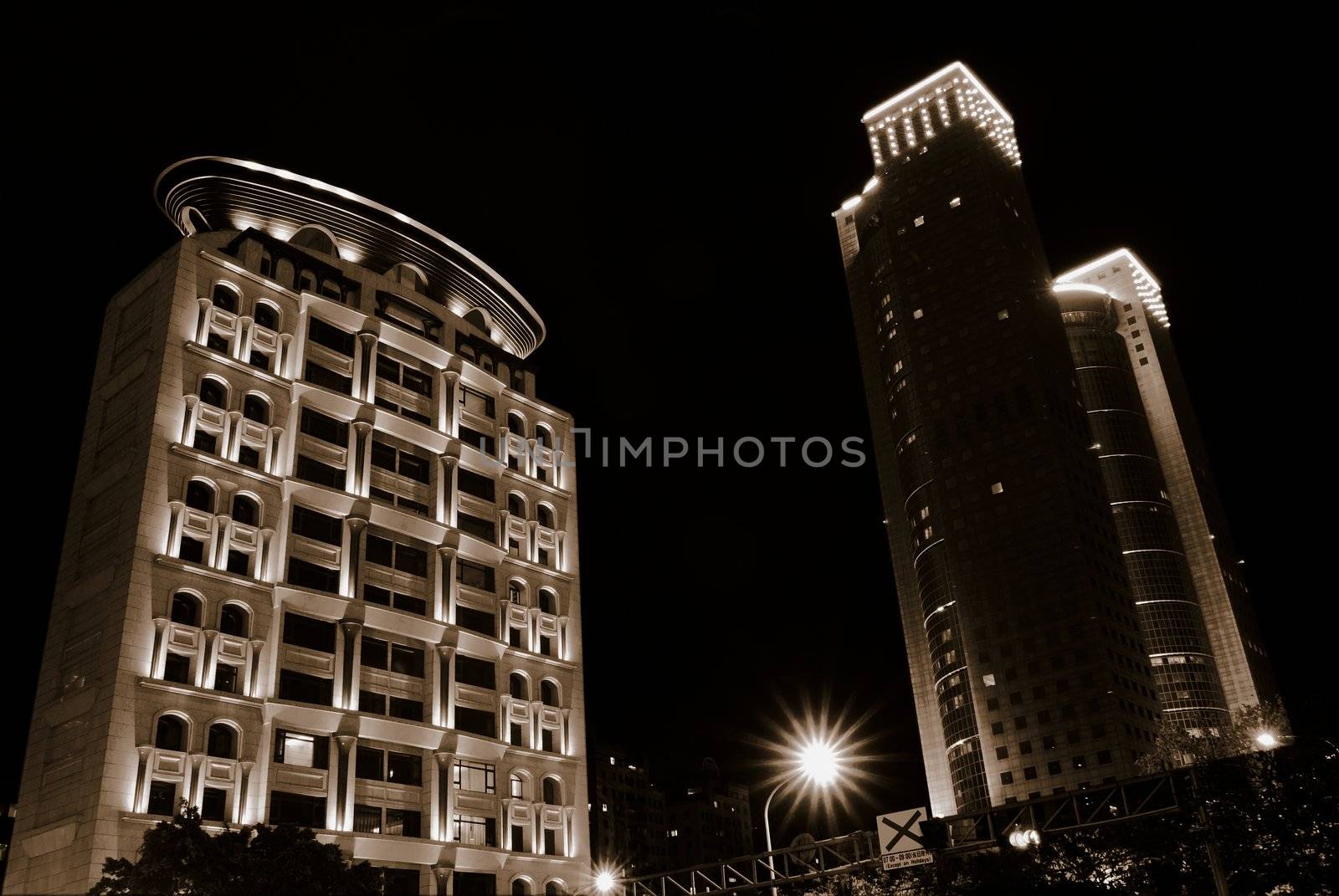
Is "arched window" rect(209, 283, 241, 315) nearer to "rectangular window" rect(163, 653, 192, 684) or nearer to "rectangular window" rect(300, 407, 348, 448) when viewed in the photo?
"rectangular window" rect(300, 407, 348, 448)

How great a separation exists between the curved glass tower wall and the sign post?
424 feet

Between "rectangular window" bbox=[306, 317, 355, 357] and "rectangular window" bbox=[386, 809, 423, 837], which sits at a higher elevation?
"rectangular window" bbox=[306, 317, 355, 357]

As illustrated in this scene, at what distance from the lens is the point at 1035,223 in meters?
189

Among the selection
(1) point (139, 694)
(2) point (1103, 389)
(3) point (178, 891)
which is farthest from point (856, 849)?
(2) point (1103, 389)

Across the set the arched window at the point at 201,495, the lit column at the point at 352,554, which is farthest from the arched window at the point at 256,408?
the lit column at the point at 352,554

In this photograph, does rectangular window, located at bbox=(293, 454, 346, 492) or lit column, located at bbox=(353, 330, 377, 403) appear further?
lit column, located at bbox=(353, 330, 377, 403)

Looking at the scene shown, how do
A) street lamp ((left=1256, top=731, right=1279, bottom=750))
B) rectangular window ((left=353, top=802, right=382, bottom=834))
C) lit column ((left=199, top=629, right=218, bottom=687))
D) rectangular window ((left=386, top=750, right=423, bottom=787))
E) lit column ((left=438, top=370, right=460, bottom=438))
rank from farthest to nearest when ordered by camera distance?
lit column ((left=438, top=370, right=460, bottom=438))
street lamp ((left=1256, top=731, right=1279, bottom=750))
rectangular window ((left=386, top=750, right=423, bottom=787))
rectangular window ((left=353, top=802, right=382, bottom=834))
lit column ((left=199, top=629, right=218, bottom=687))

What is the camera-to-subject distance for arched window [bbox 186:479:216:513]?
61.7m

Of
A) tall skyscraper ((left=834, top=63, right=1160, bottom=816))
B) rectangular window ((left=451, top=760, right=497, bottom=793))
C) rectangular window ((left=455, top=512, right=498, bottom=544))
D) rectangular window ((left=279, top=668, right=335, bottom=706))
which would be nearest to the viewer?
rectangular window ((left=279, top=668, right=335, bottom=706))

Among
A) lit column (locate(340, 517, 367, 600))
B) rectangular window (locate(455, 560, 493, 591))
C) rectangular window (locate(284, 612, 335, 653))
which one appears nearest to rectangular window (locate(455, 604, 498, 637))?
rectangular window (locate(455, 560, 493, 591))

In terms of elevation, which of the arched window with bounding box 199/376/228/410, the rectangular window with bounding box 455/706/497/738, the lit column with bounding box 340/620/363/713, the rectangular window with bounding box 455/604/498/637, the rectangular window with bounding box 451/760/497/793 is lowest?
the rectangular window with bounding box 451/760/497/793

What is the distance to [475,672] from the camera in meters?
70.7

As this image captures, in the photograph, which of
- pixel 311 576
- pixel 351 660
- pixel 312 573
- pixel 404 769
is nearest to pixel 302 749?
pixel 351 660

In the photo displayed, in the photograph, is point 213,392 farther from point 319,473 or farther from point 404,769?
point 404,769
